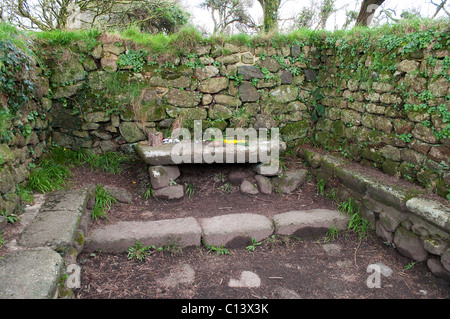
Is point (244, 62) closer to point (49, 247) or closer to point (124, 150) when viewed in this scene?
point (124, 150)

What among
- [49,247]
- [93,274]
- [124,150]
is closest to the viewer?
[49,247]

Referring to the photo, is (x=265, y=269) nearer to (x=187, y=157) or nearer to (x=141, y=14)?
(x=187, y=157)

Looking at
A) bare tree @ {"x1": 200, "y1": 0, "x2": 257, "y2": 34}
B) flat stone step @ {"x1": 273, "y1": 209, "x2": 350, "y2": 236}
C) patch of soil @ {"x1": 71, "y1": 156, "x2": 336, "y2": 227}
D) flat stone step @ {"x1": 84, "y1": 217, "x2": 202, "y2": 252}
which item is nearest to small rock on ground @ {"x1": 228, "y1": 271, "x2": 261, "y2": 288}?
flat stone step @ {"x1": 84, "y1": 217, "x2": 202, "y2": 252}

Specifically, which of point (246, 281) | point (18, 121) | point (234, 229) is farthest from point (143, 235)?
point (18, 121)

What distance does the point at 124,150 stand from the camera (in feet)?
14.6

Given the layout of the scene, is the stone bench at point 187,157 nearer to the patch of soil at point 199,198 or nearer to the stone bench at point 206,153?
the stone bench at point 206,153

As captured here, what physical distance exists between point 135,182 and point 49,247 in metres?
1.90

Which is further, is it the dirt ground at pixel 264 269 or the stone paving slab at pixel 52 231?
the dirt ground at pixel 264 269

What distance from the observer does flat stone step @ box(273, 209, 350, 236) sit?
3.28 metres

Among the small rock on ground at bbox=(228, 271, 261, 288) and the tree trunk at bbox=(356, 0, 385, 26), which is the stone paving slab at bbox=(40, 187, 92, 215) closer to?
the small rock on ground at bbox=(228, 271, 261, 288)

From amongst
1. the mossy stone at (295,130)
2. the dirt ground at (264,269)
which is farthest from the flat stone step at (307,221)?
the mossy stone at (295,130)

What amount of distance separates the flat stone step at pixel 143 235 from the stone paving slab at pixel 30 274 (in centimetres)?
70

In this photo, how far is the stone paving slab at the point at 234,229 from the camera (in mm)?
3088
